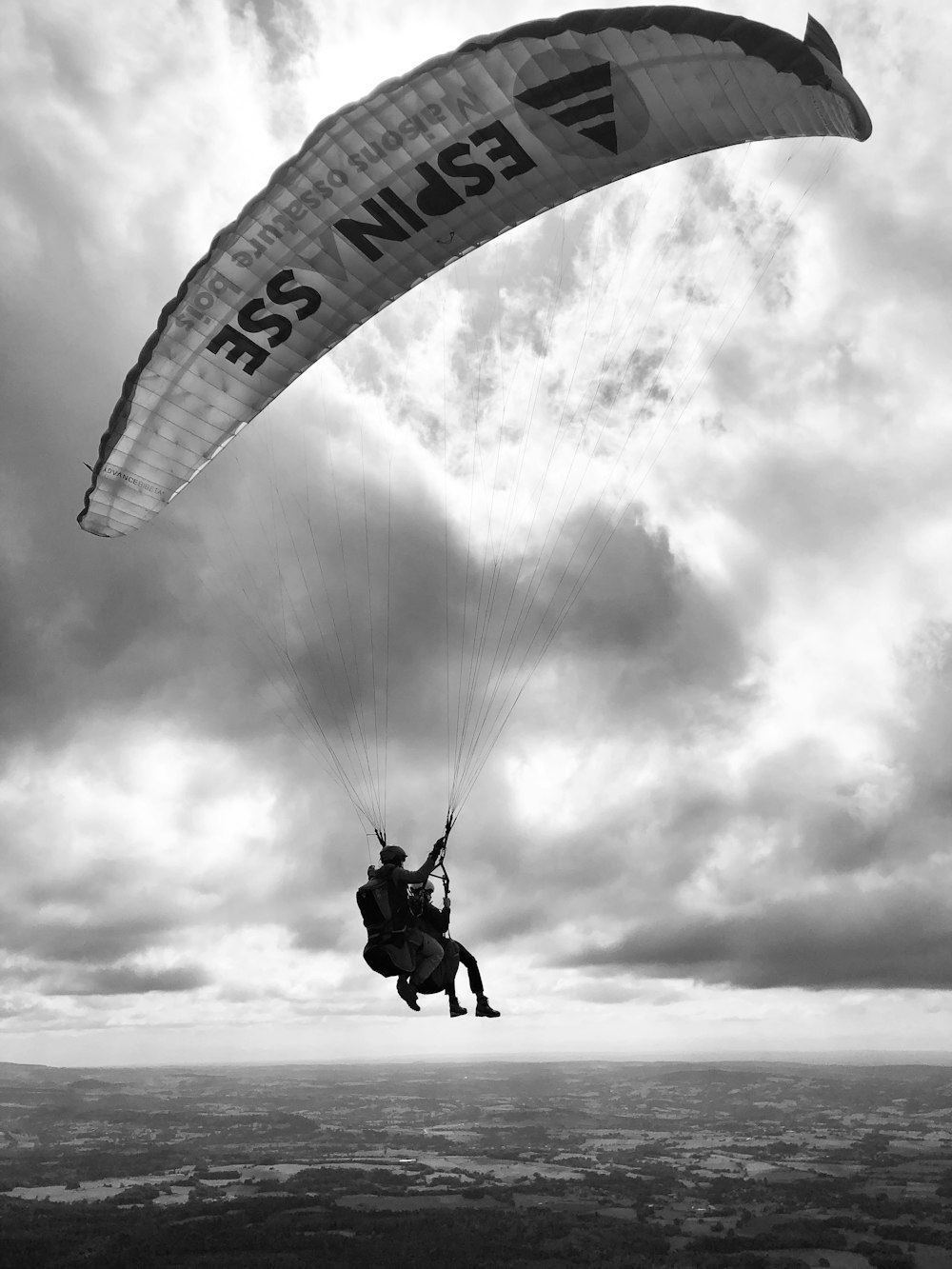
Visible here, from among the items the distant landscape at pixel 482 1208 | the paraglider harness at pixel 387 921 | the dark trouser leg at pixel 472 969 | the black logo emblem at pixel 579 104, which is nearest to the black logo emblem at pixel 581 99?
the black logo emblem at pixel 579 104

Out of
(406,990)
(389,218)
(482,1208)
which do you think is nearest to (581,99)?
(389,218)

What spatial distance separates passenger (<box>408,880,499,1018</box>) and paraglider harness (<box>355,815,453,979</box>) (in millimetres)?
161

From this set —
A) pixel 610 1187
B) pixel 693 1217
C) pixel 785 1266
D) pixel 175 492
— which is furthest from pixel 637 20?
pixel 610 1187

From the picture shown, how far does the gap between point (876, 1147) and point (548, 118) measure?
218782 millimetres

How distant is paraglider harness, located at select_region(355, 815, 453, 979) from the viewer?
45.4 ft

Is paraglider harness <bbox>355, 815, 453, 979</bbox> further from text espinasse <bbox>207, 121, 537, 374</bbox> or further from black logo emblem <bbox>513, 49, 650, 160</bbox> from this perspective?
black logo emblem <bbox>513, 49, 650, 160</bbox>

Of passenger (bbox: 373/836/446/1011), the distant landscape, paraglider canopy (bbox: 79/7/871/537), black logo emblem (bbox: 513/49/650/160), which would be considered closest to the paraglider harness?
passenger (bbox: 373/836/446/1011)

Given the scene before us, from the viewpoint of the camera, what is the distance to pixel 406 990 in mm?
13758

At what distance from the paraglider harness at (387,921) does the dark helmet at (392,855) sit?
0.16 metres

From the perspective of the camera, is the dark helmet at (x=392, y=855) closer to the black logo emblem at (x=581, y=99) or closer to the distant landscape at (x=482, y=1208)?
the black logo emblem at (x=581, y=99)

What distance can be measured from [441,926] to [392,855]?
1.39m

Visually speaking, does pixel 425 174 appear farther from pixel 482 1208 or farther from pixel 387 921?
pixel 482 1208

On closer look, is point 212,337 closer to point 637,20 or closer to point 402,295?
point 402,295

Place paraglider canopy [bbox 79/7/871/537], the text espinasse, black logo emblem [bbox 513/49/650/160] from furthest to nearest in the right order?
the text espinasse < black logo emblem [bbox 513/49/650/160] < paraglider canopy [bbox 79/7/871/537]
